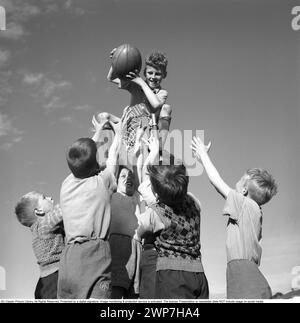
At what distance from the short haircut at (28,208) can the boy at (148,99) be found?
4.23ft

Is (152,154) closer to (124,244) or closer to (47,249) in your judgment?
(124,244)

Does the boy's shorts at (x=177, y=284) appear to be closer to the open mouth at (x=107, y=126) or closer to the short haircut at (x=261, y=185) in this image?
the short haircut at (x=261, y=185)

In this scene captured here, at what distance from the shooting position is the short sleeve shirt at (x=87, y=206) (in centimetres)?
487

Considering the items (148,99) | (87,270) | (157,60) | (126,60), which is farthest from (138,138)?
(87,270)

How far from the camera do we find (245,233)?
5.16 metres

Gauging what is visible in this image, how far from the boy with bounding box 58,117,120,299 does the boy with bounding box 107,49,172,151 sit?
1.63 meters

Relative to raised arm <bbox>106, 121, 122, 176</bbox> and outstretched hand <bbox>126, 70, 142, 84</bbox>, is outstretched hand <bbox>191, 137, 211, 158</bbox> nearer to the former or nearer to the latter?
raised arm <bbox>106, 121, 122, 176</bbox>

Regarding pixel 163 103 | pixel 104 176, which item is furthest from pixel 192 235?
pixel 163 103

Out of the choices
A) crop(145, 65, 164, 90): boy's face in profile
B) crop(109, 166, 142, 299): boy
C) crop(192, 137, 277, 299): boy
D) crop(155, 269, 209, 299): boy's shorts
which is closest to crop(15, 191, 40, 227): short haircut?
crop(109, 166, 142, 299): boy

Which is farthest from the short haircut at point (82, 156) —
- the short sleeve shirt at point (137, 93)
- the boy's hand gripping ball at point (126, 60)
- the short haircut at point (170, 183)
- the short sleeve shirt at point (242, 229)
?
the short sleeve shirt at point (137, 93)

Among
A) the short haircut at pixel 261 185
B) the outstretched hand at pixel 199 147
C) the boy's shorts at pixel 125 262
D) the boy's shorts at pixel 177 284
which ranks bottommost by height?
the boy's shorts at pixel 177 284

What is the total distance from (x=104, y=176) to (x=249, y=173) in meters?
1.38

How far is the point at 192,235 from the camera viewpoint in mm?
4910
